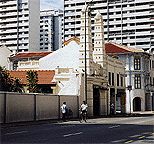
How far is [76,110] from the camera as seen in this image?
120 feet

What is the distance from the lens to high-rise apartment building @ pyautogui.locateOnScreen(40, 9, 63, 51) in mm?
137250

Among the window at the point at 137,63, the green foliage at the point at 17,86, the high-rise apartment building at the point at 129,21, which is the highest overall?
the high-rise apartment building at the point at 129,21

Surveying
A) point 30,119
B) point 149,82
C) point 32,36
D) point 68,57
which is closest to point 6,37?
point 32,36

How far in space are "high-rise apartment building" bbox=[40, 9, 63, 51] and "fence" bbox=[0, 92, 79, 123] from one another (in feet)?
339

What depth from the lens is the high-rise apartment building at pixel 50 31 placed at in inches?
5404

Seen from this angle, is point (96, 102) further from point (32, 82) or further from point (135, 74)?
point (135, 74)

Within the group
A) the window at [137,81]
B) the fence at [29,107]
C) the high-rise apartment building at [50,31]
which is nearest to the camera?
the fence at [29,107]

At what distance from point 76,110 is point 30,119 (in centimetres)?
973

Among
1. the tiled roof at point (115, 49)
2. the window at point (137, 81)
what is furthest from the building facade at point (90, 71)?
the tiled roof at point (115, 49)

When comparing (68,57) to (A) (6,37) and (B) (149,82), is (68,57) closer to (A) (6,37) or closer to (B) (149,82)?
(B) (149,82)

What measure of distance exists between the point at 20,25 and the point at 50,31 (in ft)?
81.8

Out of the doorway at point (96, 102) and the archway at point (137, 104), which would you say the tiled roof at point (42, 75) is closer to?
the doorway at point (96, 102)

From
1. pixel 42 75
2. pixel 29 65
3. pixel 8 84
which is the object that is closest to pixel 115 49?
pixel 29 65

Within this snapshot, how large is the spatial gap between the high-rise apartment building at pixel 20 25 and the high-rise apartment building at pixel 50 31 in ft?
65.5
